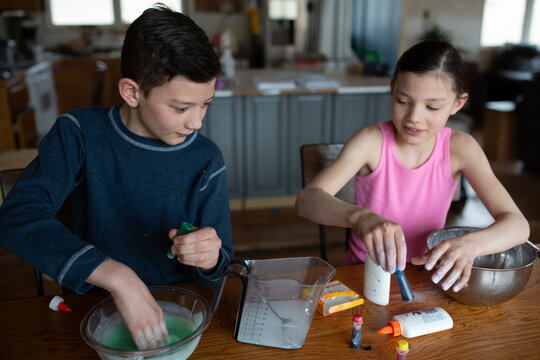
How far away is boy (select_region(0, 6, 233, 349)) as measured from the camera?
0.78 metres

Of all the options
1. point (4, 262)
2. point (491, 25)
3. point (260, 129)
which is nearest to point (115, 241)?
point (4, 262)

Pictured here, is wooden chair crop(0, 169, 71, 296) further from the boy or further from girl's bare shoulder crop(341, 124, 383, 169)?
girl's bare shoulder crop(341, 124, 383, 169)

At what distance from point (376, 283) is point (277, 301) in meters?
0.23

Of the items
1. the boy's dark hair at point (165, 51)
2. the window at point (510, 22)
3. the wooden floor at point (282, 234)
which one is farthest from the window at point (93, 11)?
the boy's dark hair at point (165, 51)

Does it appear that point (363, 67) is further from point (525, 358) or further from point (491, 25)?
point (491, 25)

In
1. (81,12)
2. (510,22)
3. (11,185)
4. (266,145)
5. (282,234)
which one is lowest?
(282,234)

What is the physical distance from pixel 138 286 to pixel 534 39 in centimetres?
832

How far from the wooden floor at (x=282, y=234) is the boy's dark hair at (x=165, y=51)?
1.68 m

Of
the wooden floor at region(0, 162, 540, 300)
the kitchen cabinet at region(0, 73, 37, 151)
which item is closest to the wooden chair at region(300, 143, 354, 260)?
the wooden floor at region(0, 162, 540, 300)

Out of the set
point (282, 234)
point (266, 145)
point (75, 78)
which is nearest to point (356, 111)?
point (266, 145)

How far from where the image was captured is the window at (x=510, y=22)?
723 centimetres

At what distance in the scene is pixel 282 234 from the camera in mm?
3117

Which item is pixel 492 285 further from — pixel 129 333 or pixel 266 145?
pixel 266 145

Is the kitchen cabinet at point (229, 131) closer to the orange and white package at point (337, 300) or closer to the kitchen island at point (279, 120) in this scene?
the kitchen island at point (279, 120)
